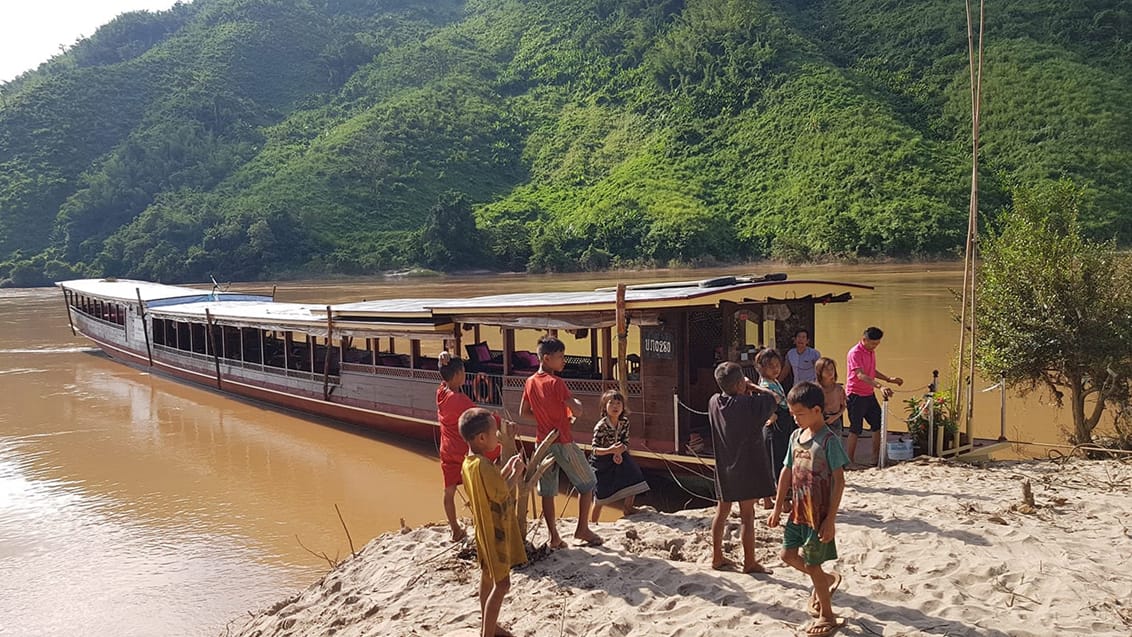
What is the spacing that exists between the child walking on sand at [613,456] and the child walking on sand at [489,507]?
5.27ft

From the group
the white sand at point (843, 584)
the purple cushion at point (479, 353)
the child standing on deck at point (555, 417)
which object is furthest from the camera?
the purple cushion at point (479, 353)

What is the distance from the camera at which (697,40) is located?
6347cm

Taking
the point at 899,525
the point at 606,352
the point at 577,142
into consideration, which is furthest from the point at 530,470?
the point at 577,142

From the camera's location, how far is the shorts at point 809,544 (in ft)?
12.7

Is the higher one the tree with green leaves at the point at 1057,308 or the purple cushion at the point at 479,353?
the tree with green leaves at the point at 1057,308

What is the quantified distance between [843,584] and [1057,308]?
5.29 meters

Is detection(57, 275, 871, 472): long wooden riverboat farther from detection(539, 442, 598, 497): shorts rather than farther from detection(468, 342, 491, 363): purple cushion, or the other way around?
detection(539, 442, 598, 497): shorts

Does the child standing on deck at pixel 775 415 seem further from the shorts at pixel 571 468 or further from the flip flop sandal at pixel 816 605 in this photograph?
the flip flop sandal at pixel 816 605

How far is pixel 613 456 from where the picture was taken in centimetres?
581

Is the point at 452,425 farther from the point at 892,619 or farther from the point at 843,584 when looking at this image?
the point at 892,619

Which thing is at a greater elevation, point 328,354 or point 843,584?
point 328,354

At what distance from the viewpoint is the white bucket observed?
7730 millimetres

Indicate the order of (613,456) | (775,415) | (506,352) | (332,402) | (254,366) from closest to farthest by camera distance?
(613,456)
(775,415)
(506,352)
(332,402)
(254,366)

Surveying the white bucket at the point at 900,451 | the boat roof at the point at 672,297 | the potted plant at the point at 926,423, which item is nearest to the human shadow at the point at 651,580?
the boat roof at the point at 672,297
